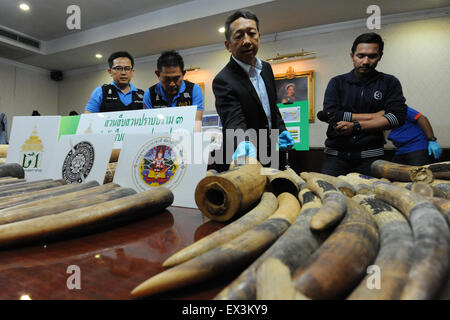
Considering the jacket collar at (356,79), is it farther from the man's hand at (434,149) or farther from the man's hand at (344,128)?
the man's hand at (434,149)

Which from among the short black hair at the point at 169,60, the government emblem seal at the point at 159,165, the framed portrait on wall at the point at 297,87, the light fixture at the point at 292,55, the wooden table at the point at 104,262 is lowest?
the wooden table at the point at 104,262

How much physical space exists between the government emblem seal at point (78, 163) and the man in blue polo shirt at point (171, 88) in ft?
3.05

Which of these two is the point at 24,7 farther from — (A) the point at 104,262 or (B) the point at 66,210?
(A) the point at 104,262

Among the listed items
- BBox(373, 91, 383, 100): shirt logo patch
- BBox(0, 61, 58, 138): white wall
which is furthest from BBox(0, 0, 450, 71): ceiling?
BBox(373, 91, 383, 100): shirt logo patch

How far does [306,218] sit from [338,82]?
158 cm

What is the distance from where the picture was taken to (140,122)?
109cm

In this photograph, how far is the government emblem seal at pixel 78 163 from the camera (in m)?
1.02

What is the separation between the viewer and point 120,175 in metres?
0.96

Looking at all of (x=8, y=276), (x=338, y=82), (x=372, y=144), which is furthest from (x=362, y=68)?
(x=8, y=276)

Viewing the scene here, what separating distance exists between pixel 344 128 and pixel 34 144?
164cm

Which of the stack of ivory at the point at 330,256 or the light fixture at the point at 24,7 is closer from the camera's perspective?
the stack of ivory at the point at 330,256

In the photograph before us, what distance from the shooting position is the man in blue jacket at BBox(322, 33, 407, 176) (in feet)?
5.39

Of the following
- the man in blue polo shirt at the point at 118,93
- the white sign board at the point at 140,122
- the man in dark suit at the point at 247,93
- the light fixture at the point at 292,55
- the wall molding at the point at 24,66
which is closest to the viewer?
the white sign board at the point at 140,122

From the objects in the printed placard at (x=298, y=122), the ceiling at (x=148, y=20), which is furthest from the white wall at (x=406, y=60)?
the printed placard at (x=298, y=122)
